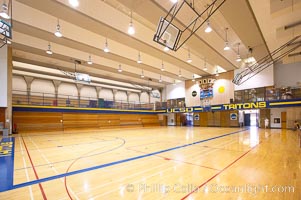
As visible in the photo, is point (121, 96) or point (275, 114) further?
point (121, 96)

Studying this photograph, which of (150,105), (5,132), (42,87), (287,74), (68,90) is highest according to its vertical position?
(287,74)

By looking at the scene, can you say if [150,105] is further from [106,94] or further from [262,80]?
[262,80]

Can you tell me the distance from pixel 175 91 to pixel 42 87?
18.2 m

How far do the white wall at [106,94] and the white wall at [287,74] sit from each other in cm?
2211

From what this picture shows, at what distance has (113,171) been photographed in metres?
3.83

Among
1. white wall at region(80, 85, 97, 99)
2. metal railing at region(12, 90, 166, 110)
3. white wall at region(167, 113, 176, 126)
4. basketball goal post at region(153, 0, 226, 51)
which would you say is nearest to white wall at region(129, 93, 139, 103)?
metal railing at region(12, 90, 166, 110)

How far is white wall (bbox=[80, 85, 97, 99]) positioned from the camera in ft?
74.7

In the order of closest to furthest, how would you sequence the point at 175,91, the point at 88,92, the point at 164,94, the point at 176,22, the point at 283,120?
1. the point at 176,22
2. the point at 283,120
3. the point at 88,92
4. the point at 175,91
5. the point at 164,94

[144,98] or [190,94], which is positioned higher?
[190,94]

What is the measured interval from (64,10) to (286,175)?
987 cm

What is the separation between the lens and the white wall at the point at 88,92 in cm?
2278

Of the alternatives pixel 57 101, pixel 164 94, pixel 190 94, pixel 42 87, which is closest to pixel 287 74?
pixel 190 94

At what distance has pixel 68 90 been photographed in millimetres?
21516

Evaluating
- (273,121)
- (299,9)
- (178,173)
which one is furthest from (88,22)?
(273,121)
